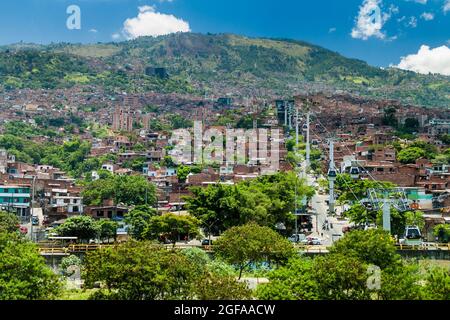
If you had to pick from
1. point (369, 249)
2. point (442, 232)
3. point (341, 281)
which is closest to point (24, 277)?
point (341, 281)

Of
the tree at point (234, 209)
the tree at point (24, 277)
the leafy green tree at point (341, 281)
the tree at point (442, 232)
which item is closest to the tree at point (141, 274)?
the tree at point (24, 277)

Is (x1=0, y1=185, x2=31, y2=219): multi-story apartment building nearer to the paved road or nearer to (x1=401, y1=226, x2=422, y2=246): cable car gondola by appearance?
the paved road

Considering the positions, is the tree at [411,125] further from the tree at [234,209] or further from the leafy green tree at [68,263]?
the leafy green tree at [68,263]

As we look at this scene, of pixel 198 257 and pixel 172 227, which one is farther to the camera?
pixel 172 227

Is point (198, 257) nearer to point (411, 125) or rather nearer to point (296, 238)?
point (296, 238)

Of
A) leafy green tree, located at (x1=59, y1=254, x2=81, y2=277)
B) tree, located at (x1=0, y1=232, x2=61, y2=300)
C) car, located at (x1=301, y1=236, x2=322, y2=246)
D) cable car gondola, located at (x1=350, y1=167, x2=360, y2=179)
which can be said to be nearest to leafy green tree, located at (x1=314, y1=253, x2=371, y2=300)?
tree, located at (x1=0, y1=232, x2=61, y2=300)

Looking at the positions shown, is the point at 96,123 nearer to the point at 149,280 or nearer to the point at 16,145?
the point at 16,145
